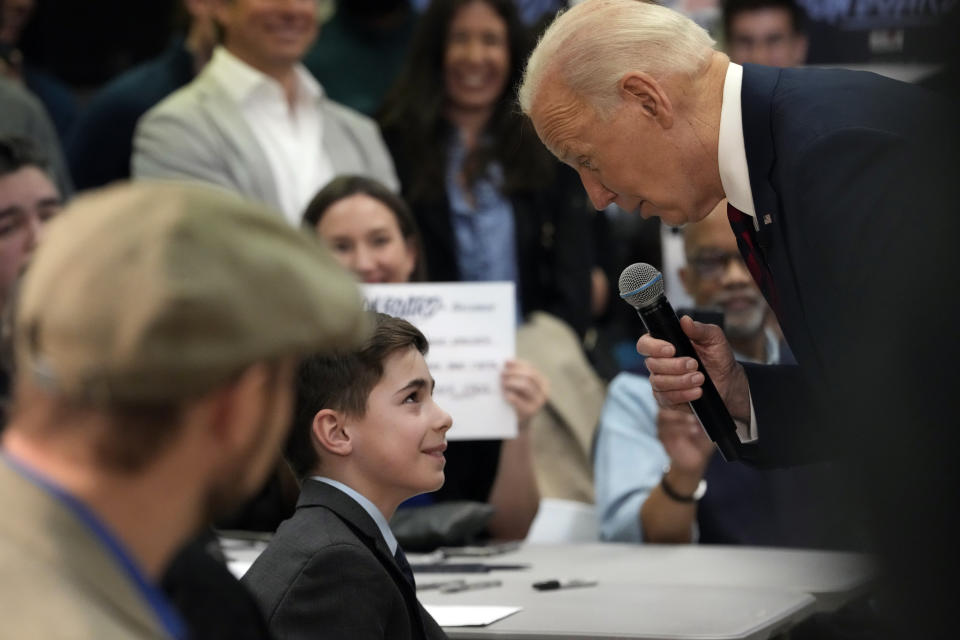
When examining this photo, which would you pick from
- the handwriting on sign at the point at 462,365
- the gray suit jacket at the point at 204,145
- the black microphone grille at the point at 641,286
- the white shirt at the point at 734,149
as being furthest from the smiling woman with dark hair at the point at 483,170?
the white shirt at the point at 734,149

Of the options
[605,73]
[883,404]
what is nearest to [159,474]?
[883,404]

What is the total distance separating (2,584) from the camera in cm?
120

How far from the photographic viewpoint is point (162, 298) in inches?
48.1

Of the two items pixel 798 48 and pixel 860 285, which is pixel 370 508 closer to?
pixel 860 285

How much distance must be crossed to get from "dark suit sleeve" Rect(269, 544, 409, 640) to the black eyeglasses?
2.16m

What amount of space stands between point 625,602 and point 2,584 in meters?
2.18

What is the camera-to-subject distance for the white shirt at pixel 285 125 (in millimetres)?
4902

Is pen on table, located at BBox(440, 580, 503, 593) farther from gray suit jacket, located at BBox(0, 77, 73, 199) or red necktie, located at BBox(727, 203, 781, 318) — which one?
gray suit jacket, located at BBox(0, 77, 73, 199)

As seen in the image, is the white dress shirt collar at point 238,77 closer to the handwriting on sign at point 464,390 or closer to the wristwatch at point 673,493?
the handwriting on sign at point 464,390

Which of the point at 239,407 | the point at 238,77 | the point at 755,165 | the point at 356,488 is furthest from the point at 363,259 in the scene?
the point at 239,407

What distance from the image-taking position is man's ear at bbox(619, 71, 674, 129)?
101 inches

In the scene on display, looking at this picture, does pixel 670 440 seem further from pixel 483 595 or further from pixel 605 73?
pixel 605 73

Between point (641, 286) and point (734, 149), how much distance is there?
30 cm

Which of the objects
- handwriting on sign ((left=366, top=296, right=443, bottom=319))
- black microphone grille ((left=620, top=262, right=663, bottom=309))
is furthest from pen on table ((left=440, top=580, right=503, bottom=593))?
black microphone grille ((left=620, top=262, right=663, bottom=309))
